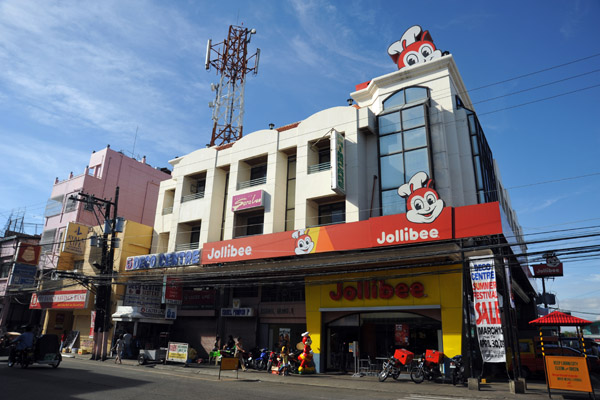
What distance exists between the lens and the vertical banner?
50.1 feet

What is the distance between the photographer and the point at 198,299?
28500 mm

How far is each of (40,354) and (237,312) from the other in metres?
11.3

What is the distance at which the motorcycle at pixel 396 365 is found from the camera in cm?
1738

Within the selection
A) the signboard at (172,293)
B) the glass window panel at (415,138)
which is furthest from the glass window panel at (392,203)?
the signboard at (172,293)

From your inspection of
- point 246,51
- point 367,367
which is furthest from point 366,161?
point 246,51

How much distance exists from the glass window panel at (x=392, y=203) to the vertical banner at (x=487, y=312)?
5.84 meters

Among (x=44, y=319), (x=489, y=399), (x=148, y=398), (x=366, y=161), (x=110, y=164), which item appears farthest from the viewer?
(x=110, y=164)

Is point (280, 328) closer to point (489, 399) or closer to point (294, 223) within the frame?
point (294, 223)

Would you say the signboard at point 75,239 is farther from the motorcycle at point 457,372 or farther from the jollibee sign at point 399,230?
the motorcycle at point 457,372

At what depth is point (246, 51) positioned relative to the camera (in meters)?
38.6

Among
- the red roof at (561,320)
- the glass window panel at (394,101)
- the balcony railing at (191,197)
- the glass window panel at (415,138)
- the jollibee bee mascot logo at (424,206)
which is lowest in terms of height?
the red roof at (561,320)

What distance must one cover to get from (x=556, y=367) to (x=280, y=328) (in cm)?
1554

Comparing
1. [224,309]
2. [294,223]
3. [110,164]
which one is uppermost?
[110,164]

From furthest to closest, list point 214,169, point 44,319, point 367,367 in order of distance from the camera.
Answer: point 44,319 → point 214,169 → point 367,367
